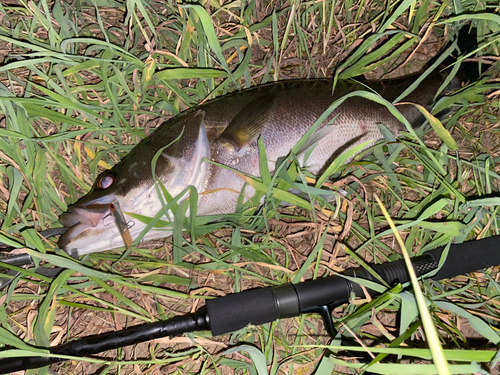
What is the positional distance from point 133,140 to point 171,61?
0.57 meters

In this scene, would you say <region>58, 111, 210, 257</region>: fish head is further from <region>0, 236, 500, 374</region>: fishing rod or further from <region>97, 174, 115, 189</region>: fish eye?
<region>0, 236, 500, 374</region>: fishing rod

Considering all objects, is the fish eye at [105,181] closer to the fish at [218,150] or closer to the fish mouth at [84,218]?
the fish at [218,150]

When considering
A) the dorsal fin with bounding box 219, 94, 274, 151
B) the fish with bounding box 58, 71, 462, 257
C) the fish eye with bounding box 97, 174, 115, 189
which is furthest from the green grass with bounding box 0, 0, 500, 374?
the fish eye with bounding box 97, 174, 115, 189

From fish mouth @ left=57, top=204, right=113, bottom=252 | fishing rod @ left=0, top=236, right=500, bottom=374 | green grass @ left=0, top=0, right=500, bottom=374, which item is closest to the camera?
fishing rod @ left=0, top=236, right=500, bottom=374

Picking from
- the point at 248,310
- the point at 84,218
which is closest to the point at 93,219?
the point at 84,218

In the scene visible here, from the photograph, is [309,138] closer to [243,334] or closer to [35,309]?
[243,334]

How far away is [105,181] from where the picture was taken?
6.44ft

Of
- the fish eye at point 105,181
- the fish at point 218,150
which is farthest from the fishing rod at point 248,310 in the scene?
the fish eye at point 105,181

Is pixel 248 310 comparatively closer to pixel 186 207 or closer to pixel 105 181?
pixel 186 207

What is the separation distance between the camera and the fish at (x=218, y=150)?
1.89 m

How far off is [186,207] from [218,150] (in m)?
0.36

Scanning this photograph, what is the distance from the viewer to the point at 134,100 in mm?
2291

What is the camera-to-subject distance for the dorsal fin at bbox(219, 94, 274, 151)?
200cm

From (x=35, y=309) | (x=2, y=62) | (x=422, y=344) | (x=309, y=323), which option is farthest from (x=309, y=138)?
(x=2, y=62)
